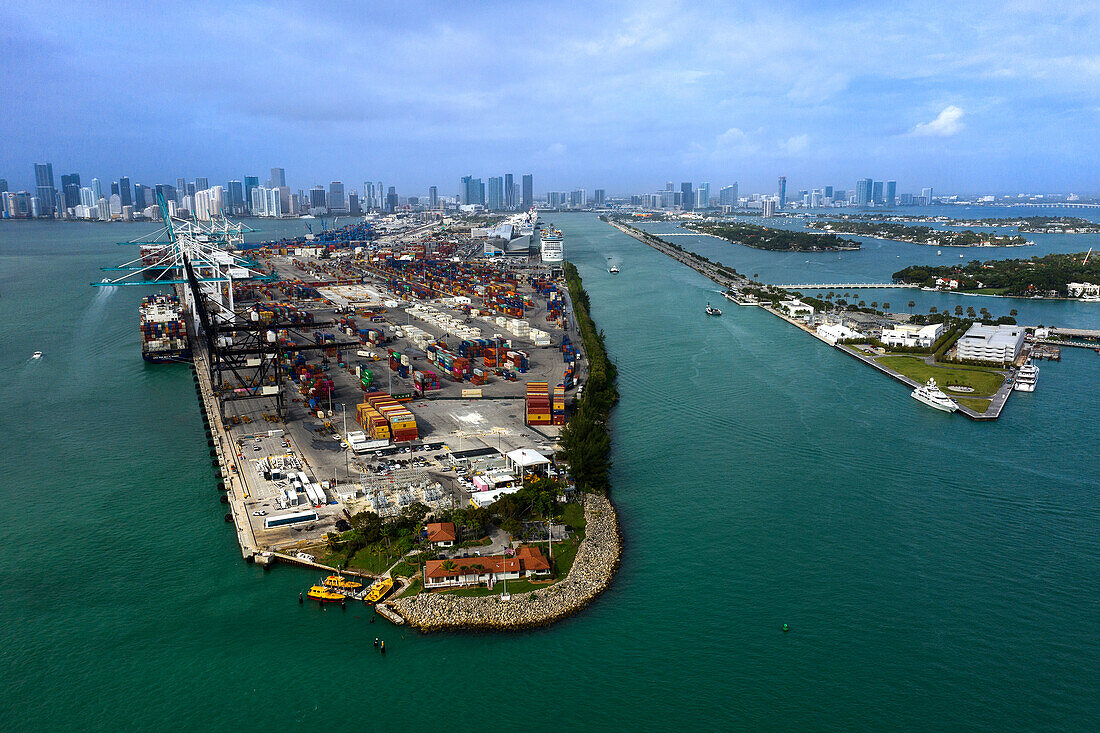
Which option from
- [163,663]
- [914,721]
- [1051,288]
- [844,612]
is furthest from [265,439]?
[1051,288]

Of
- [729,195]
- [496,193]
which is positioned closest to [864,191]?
[729,195]

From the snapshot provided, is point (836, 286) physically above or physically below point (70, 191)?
below

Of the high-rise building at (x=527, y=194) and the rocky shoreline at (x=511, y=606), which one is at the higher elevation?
Answer: the high-rise building at (x=527, y=194)

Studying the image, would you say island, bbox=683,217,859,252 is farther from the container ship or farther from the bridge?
the container ship

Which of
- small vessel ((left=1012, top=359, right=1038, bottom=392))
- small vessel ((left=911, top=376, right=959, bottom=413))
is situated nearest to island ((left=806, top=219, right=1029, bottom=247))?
small vessel ((left=1012, top=359, right=1038, bottom=392))

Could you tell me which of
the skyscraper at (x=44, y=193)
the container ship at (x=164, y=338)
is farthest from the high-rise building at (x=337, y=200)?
the container ship at (x=164, y=338)

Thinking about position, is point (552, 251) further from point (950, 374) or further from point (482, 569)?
point (482, 569)

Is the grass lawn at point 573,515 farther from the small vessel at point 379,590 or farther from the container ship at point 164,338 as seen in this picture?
the container ship at point 164,338
